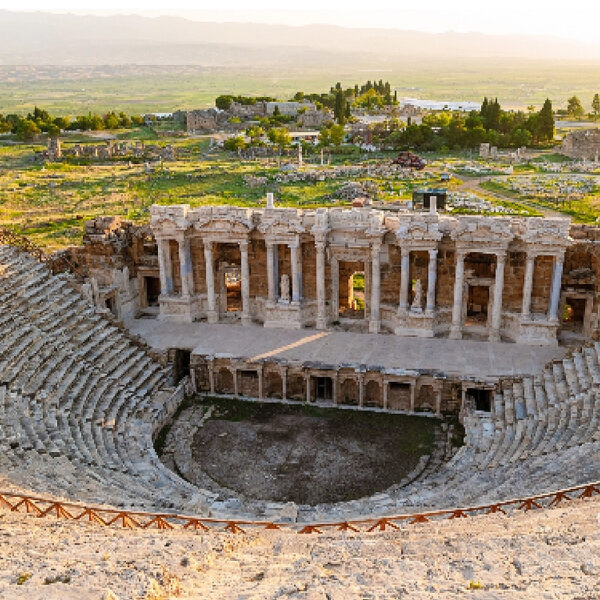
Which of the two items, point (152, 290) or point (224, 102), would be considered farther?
point (224, 102)

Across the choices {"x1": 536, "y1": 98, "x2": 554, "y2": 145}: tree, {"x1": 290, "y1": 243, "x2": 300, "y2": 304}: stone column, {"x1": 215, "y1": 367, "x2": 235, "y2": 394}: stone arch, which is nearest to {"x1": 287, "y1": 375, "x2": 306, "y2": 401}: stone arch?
{"x1": 215, "y1": 367, "x2": 235, "y2": 394}: stone arch

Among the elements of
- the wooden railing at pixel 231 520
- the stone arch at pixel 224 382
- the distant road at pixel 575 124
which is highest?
the wooden railing at pixel 231 520

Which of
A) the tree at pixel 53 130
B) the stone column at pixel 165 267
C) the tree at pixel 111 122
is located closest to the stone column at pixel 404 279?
the stone column at pixel 165 267

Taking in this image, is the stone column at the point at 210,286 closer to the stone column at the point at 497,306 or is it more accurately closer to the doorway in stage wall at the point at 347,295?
the doorway in stage wall at the point at 347,295

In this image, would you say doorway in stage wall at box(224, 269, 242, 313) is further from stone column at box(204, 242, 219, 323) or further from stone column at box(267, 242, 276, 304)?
stone column at box(267, 242, 276, 304)

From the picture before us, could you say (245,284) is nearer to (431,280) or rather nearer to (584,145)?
(431,280)

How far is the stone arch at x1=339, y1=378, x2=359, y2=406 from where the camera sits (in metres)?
23.4

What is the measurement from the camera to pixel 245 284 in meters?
26.6

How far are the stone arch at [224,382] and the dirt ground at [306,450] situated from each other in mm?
675

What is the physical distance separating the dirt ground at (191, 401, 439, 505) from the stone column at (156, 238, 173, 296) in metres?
5.88

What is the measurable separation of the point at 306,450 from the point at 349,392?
330 cm

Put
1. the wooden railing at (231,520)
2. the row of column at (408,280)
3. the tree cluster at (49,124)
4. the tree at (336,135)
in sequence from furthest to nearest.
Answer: the tree cluster at (49,124)
the tree at (336,135)
the row of column at (408,280)
the wooden railing at (231,520)

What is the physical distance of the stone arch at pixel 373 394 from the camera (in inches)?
→ 913

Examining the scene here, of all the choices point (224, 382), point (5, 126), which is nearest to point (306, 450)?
point (224, 382)
